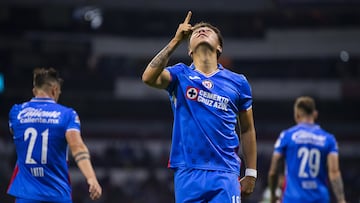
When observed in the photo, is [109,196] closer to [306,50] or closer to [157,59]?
[306,50]

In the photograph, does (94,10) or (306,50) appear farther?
(306,50)

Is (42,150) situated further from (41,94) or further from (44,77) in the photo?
(44,77)

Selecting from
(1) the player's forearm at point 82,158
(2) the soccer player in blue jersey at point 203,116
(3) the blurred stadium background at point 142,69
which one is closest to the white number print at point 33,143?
(1) the player's forearm at point 82,158

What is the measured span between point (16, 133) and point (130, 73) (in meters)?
21.5

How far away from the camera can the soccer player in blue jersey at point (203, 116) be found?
256 inches

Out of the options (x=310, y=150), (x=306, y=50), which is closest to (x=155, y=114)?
(x=306, y=50)

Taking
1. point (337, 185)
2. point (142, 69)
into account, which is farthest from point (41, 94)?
point (142, 69)

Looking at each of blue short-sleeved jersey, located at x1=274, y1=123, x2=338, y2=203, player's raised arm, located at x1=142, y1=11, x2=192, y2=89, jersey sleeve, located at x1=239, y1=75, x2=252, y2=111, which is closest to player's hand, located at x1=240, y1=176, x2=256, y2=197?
jersey sleeve, located at x1=239, y1=75, x2=252, y2=111

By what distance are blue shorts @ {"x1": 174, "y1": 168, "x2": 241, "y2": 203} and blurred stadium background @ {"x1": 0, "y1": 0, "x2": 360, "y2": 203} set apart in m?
20.1

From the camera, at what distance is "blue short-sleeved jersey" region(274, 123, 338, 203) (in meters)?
10.8

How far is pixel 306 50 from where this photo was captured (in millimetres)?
30109

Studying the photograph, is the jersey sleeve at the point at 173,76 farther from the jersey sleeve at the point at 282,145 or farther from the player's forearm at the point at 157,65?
the jersey sleeve at the point at 282,145

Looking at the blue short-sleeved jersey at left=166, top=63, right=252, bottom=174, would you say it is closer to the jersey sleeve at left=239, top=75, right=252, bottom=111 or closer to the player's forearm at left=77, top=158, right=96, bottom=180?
the jersey sleeve at left=239, top=75, right=252, bottom=111

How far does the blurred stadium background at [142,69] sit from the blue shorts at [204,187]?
2007 centimetres
